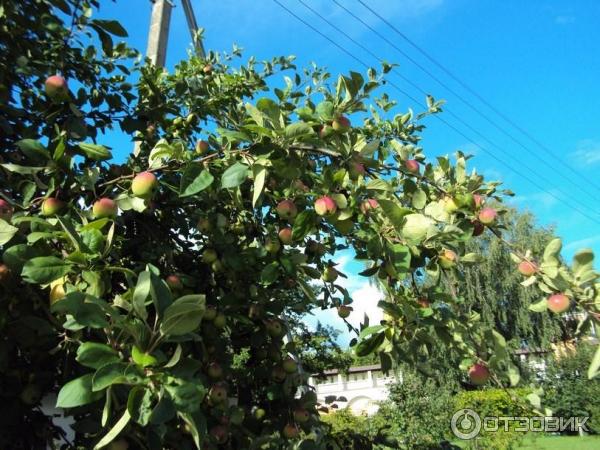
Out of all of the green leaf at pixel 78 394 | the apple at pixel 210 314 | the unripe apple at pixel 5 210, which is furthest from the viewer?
the apple at pixel 210 314

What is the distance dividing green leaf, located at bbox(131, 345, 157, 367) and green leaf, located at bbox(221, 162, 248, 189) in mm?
450

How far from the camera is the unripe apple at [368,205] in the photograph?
1315mm

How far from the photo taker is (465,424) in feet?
24.4

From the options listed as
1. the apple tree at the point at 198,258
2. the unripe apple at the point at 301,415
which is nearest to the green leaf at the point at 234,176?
the apple tree at the point at 198,258

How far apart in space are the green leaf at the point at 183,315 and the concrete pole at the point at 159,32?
3147 mm

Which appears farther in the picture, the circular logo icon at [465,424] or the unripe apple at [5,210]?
the circular logo icon at [465,424]

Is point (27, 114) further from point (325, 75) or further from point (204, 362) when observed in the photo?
point (325, 75)

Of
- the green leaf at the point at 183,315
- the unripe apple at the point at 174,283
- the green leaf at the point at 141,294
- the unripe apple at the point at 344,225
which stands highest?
the unripe apple at the point at 344,225

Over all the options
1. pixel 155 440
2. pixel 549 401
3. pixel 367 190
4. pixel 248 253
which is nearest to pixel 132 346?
pixel 155 440

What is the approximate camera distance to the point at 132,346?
0.93 metres

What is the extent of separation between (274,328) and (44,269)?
1.08m

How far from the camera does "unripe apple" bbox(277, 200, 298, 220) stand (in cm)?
154

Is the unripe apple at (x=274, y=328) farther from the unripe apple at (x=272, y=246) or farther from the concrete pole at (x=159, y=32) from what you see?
the concrete pole at (x=159, y=32)

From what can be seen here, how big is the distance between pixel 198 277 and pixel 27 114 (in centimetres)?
90
